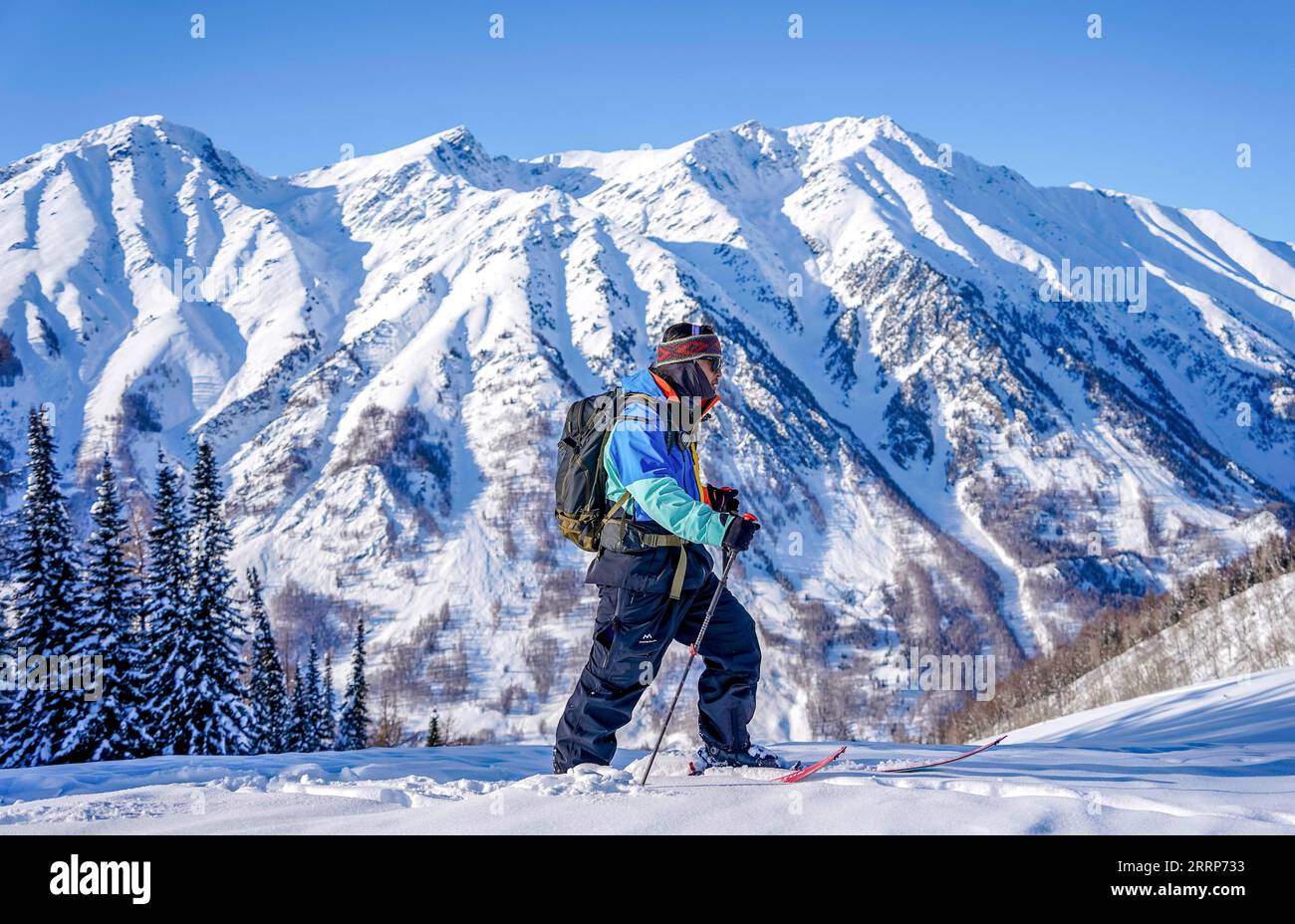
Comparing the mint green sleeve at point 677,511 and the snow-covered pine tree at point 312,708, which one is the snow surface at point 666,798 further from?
the snow-covered pine tree at point 312,708

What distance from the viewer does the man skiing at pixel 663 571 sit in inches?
222

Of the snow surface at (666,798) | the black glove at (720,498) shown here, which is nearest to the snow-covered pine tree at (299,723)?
the snow surface at (666,798)

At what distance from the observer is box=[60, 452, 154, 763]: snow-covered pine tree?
21484 mm

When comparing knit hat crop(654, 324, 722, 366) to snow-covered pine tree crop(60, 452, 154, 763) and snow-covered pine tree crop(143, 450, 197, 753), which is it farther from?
snow-covered pine tree crop(143, 450, 197, 753)

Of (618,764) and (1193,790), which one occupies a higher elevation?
(1193,790)

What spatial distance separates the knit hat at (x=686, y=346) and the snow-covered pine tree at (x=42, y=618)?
68.7 feet

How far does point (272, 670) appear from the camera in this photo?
36562mm

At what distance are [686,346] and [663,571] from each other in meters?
1.72
